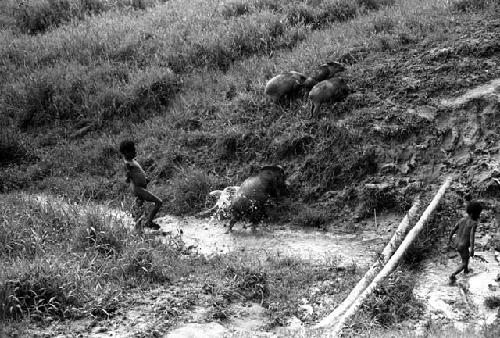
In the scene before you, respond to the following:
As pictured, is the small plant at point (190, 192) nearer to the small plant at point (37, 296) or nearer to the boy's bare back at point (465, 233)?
the small plant at point (37, 296)

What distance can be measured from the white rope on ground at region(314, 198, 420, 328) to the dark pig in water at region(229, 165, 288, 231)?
7.39 feet

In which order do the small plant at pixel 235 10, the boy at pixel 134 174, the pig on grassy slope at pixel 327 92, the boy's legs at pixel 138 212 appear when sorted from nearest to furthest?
the boy's legs at pixel 138 212 < the boy at pixel 134 174 < the pig on grassy slope at pixel 327 92 < the small plant at pixel 235 10

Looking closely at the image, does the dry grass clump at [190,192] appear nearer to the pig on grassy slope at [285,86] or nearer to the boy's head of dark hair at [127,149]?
the boy's head of dark hair at [127,149]

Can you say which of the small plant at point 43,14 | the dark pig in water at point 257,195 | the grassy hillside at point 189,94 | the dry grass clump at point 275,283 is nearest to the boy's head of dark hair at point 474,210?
the dry grass clump at point 275,283

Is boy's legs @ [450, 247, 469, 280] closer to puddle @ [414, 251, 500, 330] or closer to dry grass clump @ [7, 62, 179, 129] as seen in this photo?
puddle @ [414, 251, 500, 330]

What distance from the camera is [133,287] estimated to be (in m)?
7.22

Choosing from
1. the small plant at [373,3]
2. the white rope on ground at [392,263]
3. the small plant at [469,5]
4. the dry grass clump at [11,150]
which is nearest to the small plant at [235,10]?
the small plant at [373,3]

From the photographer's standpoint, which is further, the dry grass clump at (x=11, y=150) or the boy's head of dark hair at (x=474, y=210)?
the dry grass clump at (x=11, y=150)

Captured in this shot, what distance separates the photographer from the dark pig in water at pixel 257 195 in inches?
377

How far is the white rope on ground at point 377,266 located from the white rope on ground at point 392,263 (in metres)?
0.10

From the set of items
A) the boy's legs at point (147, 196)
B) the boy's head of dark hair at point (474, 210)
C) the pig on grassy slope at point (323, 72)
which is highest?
the pig on grassy slope at point (323, 72)

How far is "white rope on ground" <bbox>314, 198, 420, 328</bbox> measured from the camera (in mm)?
6617

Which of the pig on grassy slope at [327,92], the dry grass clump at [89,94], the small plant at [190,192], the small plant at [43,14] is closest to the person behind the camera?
the small plant at [190,192]

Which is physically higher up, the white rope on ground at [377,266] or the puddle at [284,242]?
the white rope on ground at [377,266]
